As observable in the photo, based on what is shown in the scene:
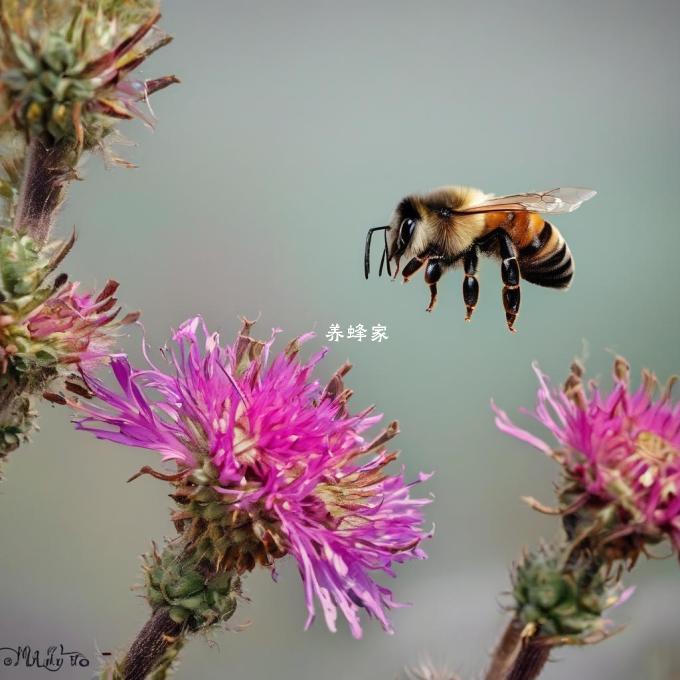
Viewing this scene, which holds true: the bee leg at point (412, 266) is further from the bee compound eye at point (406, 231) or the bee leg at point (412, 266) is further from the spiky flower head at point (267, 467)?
the spiky flower head at point (267, 467)

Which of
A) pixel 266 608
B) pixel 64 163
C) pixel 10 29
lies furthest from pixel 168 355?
pixel 266 608

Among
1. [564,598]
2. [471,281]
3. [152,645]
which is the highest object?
[471,281]

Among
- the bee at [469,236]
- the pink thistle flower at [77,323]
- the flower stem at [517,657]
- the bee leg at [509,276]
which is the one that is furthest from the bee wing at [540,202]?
the flower stem at [517,657]

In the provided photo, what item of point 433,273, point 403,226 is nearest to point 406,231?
point 403,226

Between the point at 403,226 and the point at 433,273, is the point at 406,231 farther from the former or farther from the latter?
the point at 433,273

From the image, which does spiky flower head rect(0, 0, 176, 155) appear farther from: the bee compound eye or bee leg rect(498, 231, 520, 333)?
bee leg rect(498, 231, 520, 333)

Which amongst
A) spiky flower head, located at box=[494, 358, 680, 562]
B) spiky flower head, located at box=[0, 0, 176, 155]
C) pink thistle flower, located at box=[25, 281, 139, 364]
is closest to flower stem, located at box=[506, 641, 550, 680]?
spiky flower head, located at box=[494, 358, 680, 562]

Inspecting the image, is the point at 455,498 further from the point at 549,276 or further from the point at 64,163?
the point at 64,163
